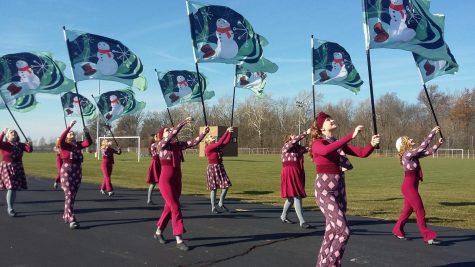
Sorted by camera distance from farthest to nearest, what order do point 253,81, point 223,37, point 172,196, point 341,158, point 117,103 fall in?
point 117,103
point 253,81
point 223,37
point 172,196
point 341,158

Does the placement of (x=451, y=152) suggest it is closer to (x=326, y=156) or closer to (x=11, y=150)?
(x=11, y=150)

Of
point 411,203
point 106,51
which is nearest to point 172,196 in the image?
point 411,203

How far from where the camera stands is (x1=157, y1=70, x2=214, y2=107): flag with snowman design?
19.4m

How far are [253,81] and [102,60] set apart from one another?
5130mm

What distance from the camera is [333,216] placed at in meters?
5.52

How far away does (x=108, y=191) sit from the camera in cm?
1514

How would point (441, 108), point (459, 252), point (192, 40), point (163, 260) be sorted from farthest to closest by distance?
point (441, 108)
point (192, 40)
point (459, 252)
point (163, 260)

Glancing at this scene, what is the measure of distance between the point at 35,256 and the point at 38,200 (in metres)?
7.44

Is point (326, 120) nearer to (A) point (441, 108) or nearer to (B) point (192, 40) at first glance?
(B) point (192, 40)

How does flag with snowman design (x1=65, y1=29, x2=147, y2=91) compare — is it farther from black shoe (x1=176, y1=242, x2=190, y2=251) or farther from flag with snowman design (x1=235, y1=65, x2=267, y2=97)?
black shoe (x1=176, y1=242, x2=190, y2=251)

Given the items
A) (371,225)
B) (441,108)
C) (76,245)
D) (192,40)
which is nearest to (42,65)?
(192,40)

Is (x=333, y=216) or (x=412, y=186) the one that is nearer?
(x=333, y=216)

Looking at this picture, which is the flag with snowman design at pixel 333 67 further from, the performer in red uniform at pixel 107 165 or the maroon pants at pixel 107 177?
the maroon pants at pixel 107 177

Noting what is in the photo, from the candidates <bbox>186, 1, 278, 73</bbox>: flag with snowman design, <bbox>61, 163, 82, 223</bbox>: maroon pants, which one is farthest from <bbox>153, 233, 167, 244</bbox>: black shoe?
<bbox>186, 1, 278, 73</bbox>: flag with snowman design
